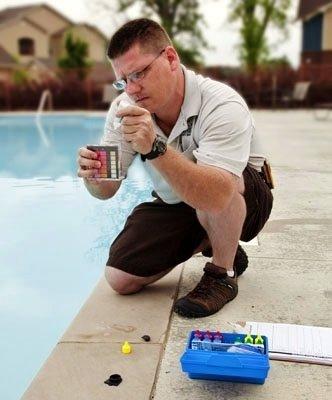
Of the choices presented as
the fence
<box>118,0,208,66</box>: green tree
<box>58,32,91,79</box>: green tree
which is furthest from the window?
the fence

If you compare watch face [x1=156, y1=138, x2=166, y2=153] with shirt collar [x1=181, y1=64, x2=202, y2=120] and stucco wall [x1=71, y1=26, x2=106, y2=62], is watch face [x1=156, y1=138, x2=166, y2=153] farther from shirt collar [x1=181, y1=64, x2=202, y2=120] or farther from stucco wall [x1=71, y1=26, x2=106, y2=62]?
stucco wall [x1=71, y1=26, x2=106, y2=62]

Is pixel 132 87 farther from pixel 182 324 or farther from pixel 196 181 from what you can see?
pixel 182 324

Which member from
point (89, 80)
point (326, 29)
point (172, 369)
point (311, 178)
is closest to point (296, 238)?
point (172, 369)

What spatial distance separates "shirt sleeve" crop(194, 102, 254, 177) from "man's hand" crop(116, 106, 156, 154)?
8.9 inches

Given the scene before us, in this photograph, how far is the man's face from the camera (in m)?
1.89

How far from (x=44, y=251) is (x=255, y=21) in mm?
26609

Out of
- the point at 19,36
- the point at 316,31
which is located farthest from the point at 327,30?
the point at 19,36

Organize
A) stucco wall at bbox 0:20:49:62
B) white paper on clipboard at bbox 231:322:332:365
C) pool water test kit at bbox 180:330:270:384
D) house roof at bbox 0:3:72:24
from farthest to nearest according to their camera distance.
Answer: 1. house roof at bbox 0:3:72:24
2. stucco wall at bbox 0:20:49:62
3. white paper on clipboard at bbox 231:322:332:365
4. pool water test kit at bbox 180:330:270:384

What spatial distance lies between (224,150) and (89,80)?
1746 cm

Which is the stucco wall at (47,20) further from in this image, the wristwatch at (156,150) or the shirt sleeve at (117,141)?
the wristwatch at (156,150)

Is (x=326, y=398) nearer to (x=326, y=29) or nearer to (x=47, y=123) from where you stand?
(x=47, y=123)

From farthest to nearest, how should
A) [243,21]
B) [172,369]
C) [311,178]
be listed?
1. [243,21]
2. [311,178]
3. [172,369]


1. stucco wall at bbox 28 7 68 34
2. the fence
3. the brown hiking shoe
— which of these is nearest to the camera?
the brown hiking shoe

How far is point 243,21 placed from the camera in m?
28.2
